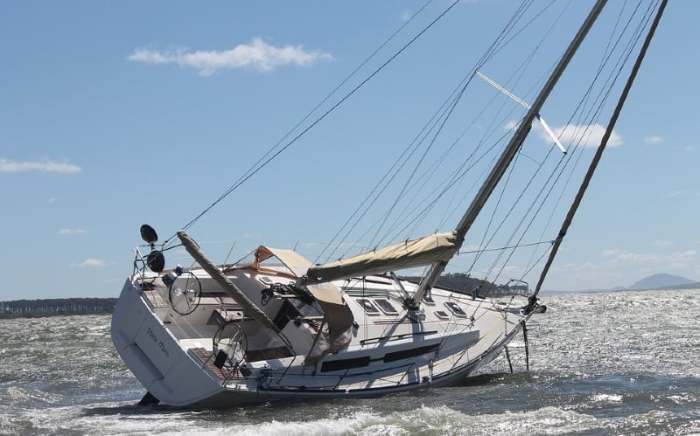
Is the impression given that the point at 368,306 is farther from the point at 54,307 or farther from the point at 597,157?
the point at 54,307

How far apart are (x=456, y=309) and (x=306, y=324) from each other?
244 inches

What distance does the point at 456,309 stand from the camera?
25.1 meters

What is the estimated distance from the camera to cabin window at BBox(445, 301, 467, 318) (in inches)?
975

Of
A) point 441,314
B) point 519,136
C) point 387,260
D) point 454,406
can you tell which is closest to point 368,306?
point 387,260

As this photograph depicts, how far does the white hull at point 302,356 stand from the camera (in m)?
18.1

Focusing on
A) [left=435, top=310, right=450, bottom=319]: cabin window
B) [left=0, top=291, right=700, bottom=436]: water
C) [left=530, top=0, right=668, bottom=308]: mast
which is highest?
[left=530, top=0, right=668, bottom=308]: mast

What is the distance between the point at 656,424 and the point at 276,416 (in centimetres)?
768

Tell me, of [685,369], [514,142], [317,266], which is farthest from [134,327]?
[685,369]

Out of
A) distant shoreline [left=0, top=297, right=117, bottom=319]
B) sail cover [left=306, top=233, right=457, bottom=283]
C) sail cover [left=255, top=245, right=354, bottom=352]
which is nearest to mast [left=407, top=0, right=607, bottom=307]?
sail cover [left=306, top=233, right=457, bottom=283]

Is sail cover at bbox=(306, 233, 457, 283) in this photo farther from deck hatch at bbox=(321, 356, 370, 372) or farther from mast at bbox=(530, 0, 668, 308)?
mast at bbox=(530, 0, 668, 308)

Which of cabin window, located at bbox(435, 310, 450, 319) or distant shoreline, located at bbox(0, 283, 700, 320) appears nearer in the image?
cabin window, located at bbox(435, 310, 450, 319)

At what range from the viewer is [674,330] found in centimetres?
4191

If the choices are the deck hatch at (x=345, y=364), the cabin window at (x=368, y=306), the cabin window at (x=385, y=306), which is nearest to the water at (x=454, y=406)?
the deck hatch at (x=345, y=364)

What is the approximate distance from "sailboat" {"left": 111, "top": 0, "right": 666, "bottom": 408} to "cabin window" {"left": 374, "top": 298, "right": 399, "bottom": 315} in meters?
0.04
